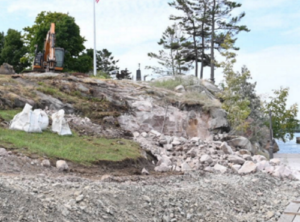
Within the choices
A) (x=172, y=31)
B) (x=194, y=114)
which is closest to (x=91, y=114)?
(x=194, y=114)

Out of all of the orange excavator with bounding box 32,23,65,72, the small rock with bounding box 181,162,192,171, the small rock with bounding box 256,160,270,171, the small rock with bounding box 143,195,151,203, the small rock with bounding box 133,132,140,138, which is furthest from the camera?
the orange excavator with bounding box 32,23,65,72

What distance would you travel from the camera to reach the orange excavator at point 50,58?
17.7 m

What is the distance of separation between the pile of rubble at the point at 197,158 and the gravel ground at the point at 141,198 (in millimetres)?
764

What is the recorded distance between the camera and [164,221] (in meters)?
6.20

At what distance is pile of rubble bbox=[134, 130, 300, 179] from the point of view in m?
10.4

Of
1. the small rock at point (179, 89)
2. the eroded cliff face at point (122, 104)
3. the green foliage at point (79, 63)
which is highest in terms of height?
the green foliage at point (79, 63)

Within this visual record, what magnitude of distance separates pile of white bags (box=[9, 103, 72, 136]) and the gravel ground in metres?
2.43

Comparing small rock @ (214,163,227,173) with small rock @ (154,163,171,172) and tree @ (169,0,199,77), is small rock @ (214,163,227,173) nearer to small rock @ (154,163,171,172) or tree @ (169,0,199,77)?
small rock @ (154,163,171,172)

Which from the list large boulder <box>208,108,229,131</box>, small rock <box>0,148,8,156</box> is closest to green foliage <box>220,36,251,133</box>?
large boulder <box>208,108,229,131</box>

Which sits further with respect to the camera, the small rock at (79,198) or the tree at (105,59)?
the tree at (105,59)

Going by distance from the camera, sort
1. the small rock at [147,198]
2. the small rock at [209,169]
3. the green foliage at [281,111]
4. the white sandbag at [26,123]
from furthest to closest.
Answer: the green foliage at [281,111] → the small rock at [209,169] → the white sandbag at [26,123] → the small rock at [147,198]

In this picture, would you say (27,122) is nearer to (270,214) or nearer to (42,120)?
(42,120)

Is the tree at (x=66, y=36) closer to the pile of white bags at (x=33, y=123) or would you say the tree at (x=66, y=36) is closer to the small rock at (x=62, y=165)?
the pile of white bags at (x=33, y=123)

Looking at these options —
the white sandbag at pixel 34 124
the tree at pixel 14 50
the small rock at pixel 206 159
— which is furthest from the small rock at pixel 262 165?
the tree at pixel 14 50
